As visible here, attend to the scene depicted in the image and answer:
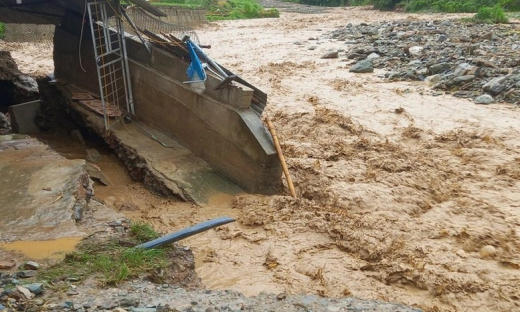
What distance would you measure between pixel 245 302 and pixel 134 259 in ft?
3.53

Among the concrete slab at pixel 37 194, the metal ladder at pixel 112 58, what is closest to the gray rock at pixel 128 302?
the concrete slab at pixel 37 194

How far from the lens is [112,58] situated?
9672 mm

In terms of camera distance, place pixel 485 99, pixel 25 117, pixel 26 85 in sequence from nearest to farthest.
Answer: pixel 485 99 < pixel 25 117 < pixel 26 85

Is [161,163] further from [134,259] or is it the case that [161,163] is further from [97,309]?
[97,309]

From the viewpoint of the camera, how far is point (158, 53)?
28.8ft

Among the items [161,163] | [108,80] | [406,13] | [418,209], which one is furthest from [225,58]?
[406,13]

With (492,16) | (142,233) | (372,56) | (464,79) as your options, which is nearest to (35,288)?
(142,233)

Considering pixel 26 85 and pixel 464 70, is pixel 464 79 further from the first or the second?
pixel 26 85

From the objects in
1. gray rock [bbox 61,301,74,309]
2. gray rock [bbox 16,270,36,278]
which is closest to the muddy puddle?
gray rock [bbox 16,270,36,278]

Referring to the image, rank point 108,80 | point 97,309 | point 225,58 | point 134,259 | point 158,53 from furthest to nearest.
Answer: point 225,58 → point 108,80 → point 158,53 → point 134,259 → point 97,309

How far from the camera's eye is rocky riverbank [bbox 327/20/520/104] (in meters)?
11.9

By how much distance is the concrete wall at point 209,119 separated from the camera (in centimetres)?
727

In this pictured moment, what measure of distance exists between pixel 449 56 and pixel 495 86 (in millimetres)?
3406

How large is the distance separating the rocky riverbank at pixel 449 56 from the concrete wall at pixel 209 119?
6.21 meters
